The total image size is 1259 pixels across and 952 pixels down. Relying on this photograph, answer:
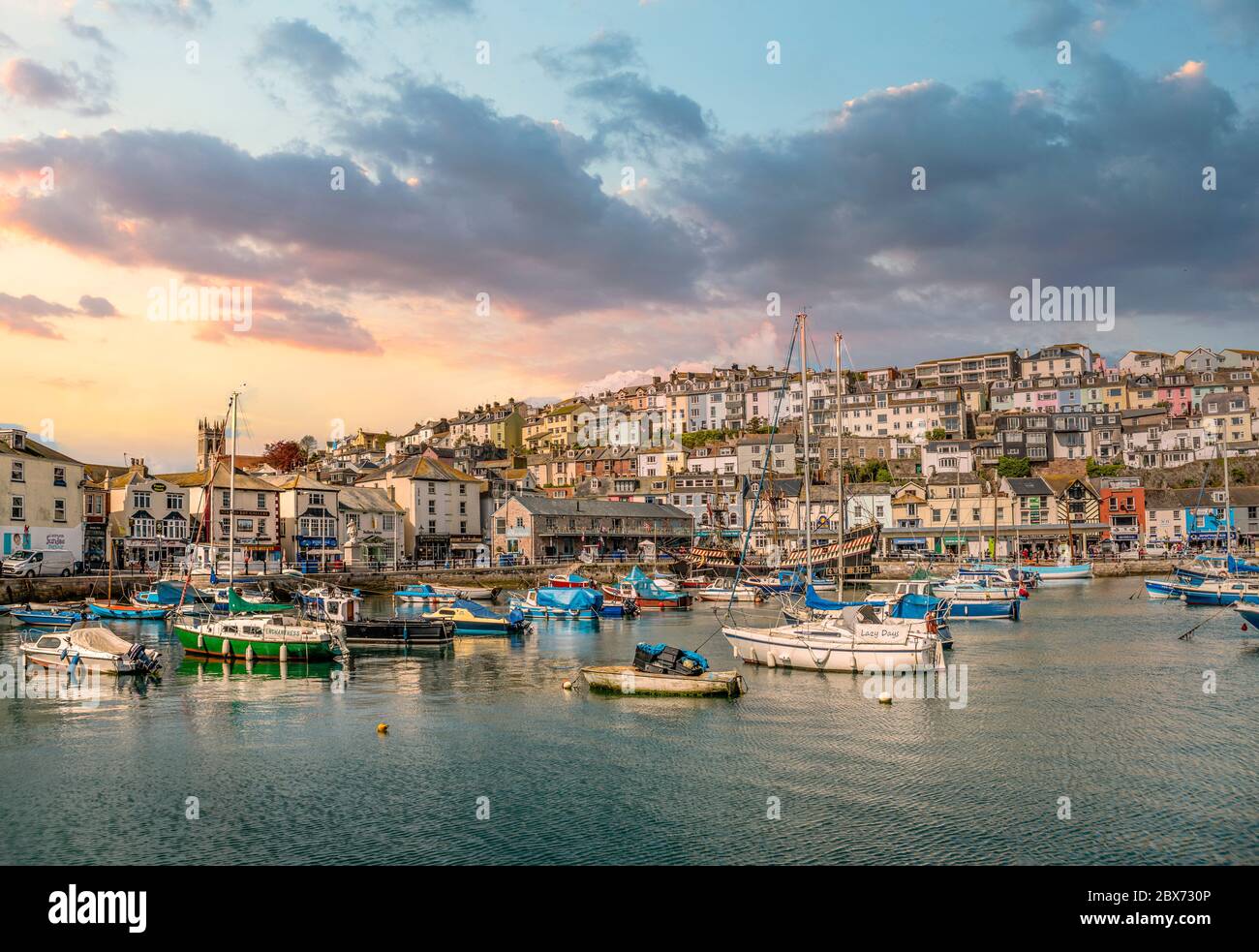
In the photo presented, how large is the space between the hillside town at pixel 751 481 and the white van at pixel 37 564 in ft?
1.30

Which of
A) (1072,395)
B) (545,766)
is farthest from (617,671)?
(1072,395)

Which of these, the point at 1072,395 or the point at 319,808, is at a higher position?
the point at 1072,395

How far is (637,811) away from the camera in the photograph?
2250cm

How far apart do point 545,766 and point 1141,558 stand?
111424mm

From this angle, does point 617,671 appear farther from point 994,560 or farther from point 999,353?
point 999,353

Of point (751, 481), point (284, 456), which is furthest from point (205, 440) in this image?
point (751, 481)

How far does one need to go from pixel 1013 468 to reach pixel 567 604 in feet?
328

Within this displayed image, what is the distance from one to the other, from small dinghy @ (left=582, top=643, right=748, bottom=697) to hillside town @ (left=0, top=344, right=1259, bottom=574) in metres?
37.8

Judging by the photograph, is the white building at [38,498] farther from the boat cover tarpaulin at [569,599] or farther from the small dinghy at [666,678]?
the small dinghy at [666,678]

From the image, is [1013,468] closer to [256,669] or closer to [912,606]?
[912,606]

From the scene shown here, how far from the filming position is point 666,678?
117ft

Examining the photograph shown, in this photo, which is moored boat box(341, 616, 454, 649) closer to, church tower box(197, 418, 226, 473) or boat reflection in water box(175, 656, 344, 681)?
boat reflection in water box(175, 656, 344, 681)

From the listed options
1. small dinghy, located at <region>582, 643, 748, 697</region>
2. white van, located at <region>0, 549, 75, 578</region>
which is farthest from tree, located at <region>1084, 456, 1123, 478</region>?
white van, located at <region>0, 549, 75, 578</region>

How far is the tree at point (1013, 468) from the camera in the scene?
147 metres
